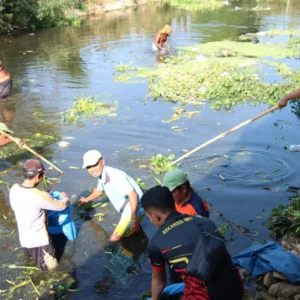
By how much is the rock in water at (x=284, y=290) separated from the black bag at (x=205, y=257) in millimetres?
1517

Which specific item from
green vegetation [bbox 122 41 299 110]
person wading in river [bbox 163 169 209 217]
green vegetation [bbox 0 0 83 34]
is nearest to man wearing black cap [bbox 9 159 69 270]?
person wading in river [bbox 163 169 209 217]

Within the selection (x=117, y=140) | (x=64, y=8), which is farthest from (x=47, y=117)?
(x=64, y=8)

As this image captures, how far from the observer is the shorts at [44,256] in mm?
4543

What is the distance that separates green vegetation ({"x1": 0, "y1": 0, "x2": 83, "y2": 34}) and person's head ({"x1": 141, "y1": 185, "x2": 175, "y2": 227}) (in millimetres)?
20995

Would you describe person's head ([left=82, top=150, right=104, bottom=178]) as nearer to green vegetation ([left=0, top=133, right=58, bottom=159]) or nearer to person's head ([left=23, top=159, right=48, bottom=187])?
person's head ([left=23, top=159, right=48, bottom=187])

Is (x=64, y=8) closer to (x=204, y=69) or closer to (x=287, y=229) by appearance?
(x=204, y=69)

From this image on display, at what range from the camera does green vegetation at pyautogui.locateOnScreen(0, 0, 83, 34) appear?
72.5 ft

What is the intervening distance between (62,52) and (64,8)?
36.3 ft

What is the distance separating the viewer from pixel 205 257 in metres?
2.55

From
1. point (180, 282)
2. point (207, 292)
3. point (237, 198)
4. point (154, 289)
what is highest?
point (207, 292)

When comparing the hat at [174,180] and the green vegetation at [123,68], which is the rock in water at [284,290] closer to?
the hat at [174,180]

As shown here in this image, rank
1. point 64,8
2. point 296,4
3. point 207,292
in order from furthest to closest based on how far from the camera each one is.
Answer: point 296,4
point 64,8
point 207,292

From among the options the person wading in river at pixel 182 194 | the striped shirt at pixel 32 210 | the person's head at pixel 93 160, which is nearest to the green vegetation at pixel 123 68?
the person's head at pixel 93 160

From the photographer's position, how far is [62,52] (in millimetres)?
17828
